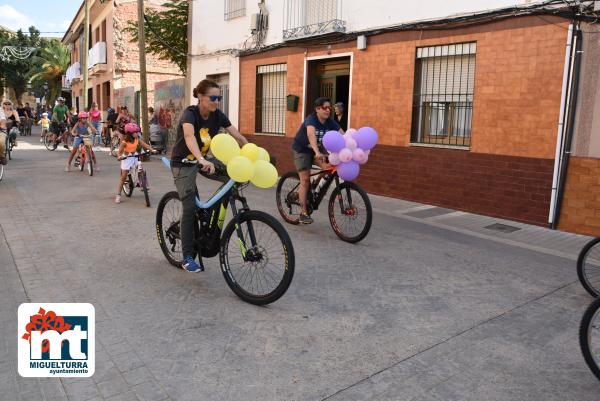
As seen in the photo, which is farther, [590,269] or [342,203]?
[342,203]

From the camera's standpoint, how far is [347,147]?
21.2 feet

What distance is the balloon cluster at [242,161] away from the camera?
4.24 meters

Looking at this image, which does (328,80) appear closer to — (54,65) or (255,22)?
(255,22)

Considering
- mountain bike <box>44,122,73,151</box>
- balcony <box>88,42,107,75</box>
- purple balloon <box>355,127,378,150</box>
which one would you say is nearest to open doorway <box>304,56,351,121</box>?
purple balloon <box>355,127,378,150</box>

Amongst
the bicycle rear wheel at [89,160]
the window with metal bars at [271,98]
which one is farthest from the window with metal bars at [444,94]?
the bicycle rear wheel at [89,160]

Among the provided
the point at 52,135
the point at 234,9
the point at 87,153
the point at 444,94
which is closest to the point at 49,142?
the point at 52,135

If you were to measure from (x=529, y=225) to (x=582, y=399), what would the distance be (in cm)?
542

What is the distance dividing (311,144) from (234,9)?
9.93 m

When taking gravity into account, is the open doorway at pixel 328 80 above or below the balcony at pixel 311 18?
below

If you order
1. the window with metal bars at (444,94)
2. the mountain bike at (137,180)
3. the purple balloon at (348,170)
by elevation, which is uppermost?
the window with metal bars at (444,94)

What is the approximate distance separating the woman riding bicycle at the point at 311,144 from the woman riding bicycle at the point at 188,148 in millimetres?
1928

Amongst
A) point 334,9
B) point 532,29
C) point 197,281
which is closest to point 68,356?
point 197,281

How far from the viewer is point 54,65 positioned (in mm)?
46594

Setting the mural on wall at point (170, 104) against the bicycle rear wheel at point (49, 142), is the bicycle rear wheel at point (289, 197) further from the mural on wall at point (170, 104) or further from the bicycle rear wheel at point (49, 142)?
the bicycle rear wheel at point (49, 142)
